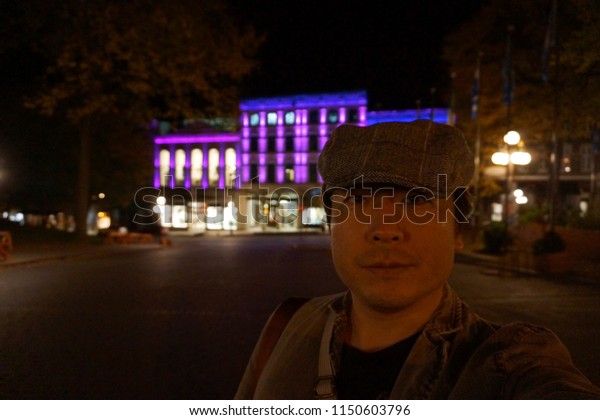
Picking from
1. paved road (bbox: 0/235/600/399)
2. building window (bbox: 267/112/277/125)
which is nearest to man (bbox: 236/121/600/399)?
paved road (bbox: 0/235/600/399)

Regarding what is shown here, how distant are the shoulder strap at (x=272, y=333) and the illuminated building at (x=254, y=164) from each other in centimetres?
5762

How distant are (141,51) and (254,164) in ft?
149

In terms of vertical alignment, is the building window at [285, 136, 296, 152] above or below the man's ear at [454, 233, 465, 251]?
above

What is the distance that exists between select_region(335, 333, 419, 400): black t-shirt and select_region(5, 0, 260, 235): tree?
1735 cm

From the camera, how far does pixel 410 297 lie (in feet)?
5.09

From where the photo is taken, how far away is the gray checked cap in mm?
1550

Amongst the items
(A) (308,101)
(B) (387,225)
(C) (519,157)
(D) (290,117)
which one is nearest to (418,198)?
(B) (387,225)

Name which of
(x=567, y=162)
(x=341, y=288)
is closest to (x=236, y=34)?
(x=341, y=288)

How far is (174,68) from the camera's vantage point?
63.9ft

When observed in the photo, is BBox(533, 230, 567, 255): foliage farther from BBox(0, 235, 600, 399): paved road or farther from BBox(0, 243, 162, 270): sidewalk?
BBox(0, 243, 162, 270): sidewalk

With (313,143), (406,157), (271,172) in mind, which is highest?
(313,143)

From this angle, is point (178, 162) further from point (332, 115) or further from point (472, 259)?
point (472, 259)

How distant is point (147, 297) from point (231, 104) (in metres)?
13.1

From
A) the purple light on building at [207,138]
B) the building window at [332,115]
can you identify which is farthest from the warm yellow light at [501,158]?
the purple light on building at [207,138]
